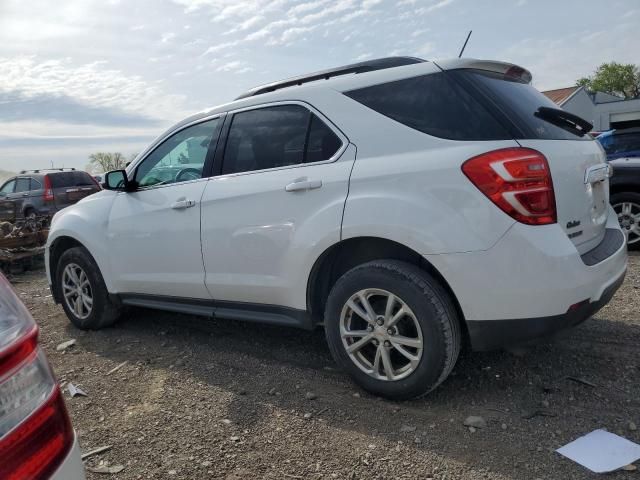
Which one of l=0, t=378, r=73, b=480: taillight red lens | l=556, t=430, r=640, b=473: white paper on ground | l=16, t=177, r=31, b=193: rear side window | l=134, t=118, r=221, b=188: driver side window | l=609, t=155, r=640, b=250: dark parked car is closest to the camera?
l=0, t=378, r=73, b=480: taillight red lens

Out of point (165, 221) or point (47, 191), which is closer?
point (165, 221)

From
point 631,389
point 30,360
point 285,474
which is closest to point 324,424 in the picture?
point 285,474

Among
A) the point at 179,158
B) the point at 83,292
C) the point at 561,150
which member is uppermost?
the point at 179,158

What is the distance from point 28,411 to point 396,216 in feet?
6.32

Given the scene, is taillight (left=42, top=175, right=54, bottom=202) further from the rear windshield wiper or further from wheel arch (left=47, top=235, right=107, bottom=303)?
the rear windshield wiper

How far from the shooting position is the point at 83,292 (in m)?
4.61

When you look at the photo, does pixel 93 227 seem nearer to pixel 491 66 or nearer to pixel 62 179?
pixel 491 66

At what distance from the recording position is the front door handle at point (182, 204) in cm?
364

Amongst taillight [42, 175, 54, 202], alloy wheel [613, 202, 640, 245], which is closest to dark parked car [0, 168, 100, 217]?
taillight [42, 175, 54, 202]

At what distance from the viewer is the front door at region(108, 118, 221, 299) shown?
369cm

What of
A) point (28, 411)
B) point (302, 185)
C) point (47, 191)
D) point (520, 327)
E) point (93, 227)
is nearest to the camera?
point (28, 411)

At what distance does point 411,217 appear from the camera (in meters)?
2.63

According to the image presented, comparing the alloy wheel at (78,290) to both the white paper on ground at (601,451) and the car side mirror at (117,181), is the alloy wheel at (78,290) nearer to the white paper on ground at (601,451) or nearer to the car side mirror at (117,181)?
the car side mirror at (117,181)

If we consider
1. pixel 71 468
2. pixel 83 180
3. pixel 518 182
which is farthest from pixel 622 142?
pixel 83 180
